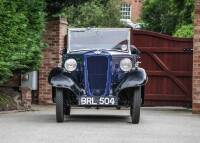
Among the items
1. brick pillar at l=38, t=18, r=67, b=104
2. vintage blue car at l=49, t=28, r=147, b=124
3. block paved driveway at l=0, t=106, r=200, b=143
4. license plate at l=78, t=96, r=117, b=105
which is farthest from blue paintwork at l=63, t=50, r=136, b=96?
brick pillar at l=38, t=18, r=67, b=104

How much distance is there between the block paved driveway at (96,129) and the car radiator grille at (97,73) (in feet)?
2.36

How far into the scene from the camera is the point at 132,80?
13.8 metres

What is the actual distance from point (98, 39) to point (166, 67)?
4.87 meters

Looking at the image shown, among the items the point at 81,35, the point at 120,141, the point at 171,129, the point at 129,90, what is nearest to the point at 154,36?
the point at 81,35

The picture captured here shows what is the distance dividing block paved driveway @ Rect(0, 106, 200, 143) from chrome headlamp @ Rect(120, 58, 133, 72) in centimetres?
108

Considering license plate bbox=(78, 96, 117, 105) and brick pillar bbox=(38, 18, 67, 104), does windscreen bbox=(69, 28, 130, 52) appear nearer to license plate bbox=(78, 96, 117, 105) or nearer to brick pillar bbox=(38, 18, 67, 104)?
license plate bbox=(78, 96, 117, 105)

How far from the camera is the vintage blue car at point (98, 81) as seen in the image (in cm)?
1384

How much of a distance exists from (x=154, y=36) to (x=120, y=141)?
952cm

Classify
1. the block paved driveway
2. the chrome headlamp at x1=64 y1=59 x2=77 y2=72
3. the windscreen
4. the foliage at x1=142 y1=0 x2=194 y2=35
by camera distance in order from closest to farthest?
1. the block paved driveway
2. the chrome headlamp at x1=64 y1=59 x2=77 y2=72
3. the windscreen
4. the foliage at x1=142 y1=0 x2=194 y2=35

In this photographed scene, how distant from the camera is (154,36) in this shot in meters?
20.0

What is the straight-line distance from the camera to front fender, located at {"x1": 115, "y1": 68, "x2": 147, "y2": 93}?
Answer: 1377 centimetres

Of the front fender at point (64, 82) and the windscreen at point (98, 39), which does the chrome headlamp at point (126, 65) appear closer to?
the windscreen at point (98, 39)

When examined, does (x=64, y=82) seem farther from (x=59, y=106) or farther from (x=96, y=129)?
(x=96, y=129)

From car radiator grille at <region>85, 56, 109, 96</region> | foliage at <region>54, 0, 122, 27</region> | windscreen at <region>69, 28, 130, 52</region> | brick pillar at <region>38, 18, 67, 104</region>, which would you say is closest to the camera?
car radiator grille at <region>85, 56, 109, 96</region>
